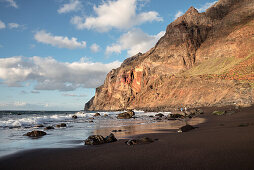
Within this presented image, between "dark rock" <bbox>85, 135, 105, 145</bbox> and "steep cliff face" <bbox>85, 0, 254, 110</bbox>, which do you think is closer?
"dark rock" <bbox>85, 135, 105, 145</bbox>

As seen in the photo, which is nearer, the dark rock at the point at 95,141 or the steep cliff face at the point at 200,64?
the dark rock at the point at 95,141

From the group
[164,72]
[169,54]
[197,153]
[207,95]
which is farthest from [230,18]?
[197,153]

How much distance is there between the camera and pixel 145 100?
86375 mm

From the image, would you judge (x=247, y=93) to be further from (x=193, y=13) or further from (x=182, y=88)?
(x=193, y=13)

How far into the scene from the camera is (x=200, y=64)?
68.9 metres

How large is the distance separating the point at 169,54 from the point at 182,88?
76.9 ft

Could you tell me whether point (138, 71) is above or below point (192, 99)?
above

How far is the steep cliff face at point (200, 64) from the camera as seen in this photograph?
49.1 m

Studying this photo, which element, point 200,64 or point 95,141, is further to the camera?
point 200,64

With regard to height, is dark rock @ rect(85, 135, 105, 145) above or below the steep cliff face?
below

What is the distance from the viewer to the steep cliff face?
161 ft

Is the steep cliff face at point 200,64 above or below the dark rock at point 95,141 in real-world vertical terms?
above

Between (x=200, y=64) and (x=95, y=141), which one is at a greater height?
(x=200, y=64)

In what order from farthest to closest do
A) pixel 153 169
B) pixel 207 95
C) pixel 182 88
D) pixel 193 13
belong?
1. pixel 193 13
2. pixel 182 88
3. pixel 207 95
4. pixel 153 169
